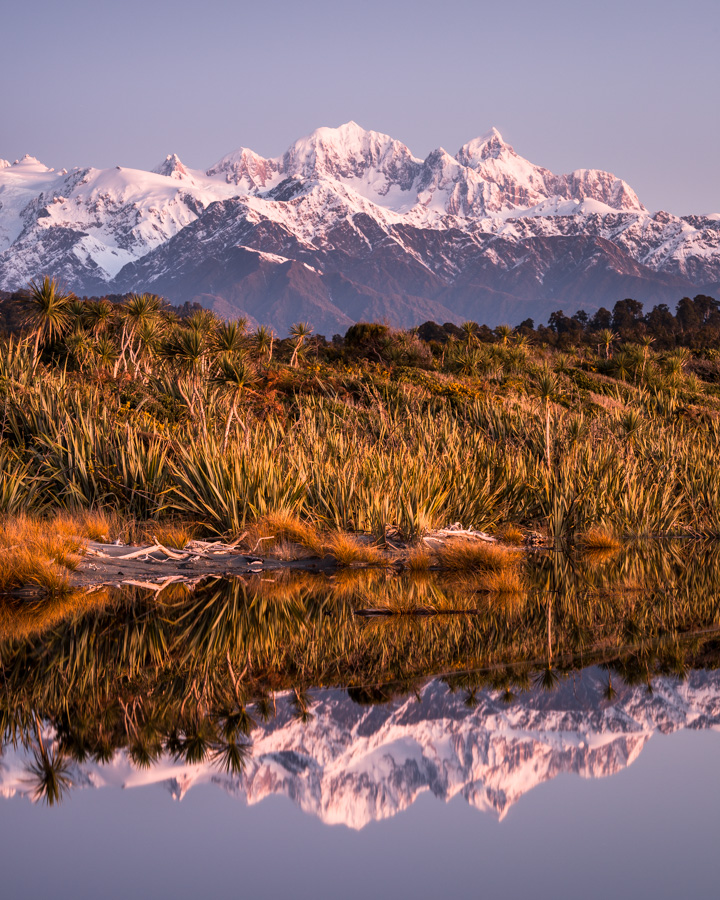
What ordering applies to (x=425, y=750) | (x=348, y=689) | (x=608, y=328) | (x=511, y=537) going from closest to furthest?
1. (x=425, y=750)
2. (x=348, y=689)
3. (x=511, y=537)
4. (x=608, y=328)

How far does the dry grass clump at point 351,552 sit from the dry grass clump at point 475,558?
82cm

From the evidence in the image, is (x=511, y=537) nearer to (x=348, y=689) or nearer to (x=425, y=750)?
(x=348, y=689)

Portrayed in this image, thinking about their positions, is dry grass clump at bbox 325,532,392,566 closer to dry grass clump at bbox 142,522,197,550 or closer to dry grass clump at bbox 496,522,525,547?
dry grass clump at bbox 142,522,197,550

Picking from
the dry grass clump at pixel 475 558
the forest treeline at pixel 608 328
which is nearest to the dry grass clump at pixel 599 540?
the dry grass clump at pixel 475 558

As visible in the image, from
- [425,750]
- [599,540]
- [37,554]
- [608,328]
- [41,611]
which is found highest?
[608,328]

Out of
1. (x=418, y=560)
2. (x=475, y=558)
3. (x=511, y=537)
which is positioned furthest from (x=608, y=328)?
(x=418, y=560)

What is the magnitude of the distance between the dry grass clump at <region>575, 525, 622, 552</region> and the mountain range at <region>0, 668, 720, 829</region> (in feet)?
28.5

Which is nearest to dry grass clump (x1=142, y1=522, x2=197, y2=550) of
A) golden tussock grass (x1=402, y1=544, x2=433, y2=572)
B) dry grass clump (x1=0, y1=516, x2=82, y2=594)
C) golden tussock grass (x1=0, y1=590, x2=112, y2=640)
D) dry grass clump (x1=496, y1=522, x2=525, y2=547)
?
dry grass clump (x1=0, y1=516, x2=82, y2=594)

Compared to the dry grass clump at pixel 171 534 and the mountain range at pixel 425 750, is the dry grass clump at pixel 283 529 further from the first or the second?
the mountain range at pixel 425 750

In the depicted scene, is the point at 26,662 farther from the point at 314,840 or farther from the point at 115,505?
the point at 115,505

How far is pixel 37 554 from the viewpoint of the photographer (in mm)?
10609

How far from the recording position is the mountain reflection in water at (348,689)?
4.96 metres

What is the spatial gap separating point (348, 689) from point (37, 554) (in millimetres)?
5604

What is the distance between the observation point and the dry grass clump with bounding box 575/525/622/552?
14922 millimetres
